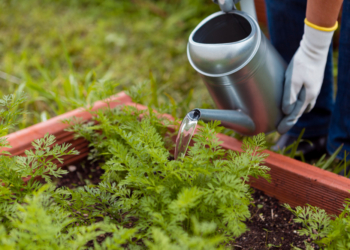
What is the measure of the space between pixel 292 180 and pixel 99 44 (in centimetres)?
218

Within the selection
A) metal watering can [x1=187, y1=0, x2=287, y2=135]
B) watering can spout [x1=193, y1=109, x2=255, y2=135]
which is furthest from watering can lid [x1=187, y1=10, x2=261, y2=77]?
watering can spout [x1=193, y1=109, x2=255, y2=135]

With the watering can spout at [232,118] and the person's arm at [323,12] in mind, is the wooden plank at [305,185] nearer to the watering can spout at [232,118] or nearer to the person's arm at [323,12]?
the watering can spout at [232,118]

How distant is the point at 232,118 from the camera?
3.57 feet

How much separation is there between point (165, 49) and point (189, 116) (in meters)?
1.93

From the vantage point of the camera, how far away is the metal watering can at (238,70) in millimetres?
1000

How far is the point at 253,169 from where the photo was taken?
86cm

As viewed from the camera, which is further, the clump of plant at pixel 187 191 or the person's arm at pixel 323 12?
the person's arm at pixel 323 12

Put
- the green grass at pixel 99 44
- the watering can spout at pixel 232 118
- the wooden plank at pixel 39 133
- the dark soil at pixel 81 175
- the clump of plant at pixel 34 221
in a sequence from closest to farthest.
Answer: the clump of plant at pixel 34 221 < the watering can spout at pixel 232 118 < the wooden plank at pixel 39 133 < the dark soil at pixel 81 175 < the green grass at pixel 99 44

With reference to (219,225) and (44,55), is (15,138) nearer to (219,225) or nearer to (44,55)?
(219,225)

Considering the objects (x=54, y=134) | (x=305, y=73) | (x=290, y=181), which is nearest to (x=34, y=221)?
(x=54, y=134)

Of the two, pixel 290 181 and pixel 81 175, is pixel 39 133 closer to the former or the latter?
pixel 81 175

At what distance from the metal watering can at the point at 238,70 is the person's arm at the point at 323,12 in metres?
0.17

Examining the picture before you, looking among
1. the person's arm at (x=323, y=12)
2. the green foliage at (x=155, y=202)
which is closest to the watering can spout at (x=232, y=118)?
the green foliage at (x=155, y=202)

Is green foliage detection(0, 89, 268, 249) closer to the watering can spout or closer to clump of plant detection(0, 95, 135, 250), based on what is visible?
clump of plant detection(0, 95, 135, 250)
